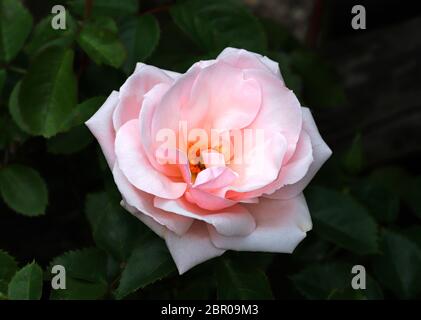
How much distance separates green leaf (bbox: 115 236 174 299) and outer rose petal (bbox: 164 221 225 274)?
0.18ft

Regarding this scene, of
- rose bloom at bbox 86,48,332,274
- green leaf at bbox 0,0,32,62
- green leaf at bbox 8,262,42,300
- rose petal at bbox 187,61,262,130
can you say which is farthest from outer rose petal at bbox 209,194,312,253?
green leaf at bbox 0,0,32,62

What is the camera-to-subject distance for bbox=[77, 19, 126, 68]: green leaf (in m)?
0.97

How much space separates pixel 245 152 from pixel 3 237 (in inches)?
23.1

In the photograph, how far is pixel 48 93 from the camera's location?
0.97 meters

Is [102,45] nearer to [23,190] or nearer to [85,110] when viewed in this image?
[85,110]

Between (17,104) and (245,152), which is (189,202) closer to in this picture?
(245,152)

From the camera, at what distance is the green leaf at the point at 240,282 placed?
34.5 inches

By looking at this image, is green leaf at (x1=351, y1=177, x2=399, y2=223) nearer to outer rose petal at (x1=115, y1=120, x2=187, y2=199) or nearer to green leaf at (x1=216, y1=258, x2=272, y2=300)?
green leaf at (x1=216, y1=258, x2=272, y2=300)

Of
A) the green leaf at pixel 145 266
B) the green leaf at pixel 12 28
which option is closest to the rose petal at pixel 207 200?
the green leaf at pixel 145 266

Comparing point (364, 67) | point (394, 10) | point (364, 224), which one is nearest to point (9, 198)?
point (364, 224)

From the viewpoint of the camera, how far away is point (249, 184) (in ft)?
2.53

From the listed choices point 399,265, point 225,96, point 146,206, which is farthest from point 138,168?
point 399,265

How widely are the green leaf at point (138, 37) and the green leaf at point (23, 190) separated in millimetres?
211

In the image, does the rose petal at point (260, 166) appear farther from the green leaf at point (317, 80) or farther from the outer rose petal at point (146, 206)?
the green leaf at point (317, 80)
